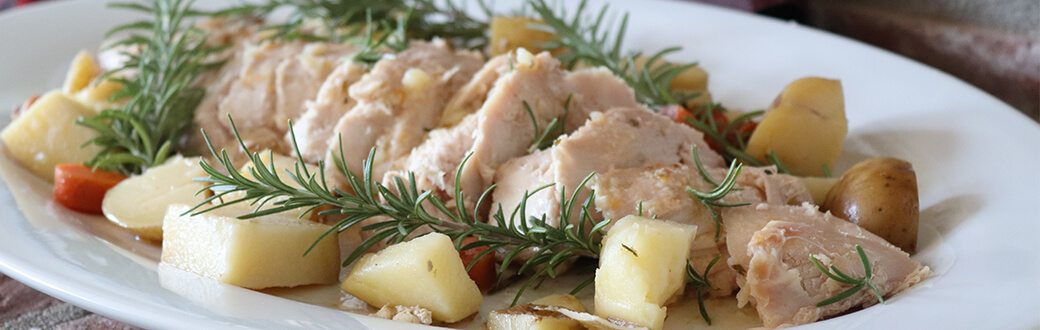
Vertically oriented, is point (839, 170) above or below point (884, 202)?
below

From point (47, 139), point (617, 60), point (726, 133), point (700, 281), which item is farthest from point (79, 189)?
point (726, 133)

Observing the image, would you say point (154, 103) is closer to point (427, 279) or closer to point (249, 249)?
point (249, 249)

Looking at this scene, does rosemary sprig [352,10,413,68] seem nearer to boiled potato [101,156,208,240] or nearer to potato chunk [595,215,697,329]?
boiled potato [101,156,208,240]

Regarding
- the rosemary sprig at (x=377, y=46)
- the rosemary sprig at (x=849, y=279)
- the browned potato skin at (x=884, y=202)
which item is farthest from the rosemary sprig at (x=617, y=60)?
the rosemary sprig at (x=849, y=279)

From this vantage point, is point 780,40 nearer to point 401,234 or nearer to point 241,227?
point 401,234

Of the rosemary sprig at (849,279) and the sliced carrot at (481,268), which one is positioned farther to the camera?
the sliced carrot at (481,268)

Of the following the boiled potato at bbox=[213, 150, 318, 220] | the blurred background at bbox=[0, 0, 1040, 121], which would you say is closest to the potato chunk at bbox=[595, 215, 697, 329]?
the boiled potato at bbox=[213, 150, 318, 220]

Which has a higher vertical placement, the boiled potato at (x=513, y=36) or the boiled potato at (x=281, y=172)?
the boiled potato at (x=513, y=36)

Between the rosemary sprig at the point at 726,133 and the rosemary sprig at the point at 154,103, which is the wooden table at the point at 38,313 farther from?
the rosemary sprig at the point at 726,133
